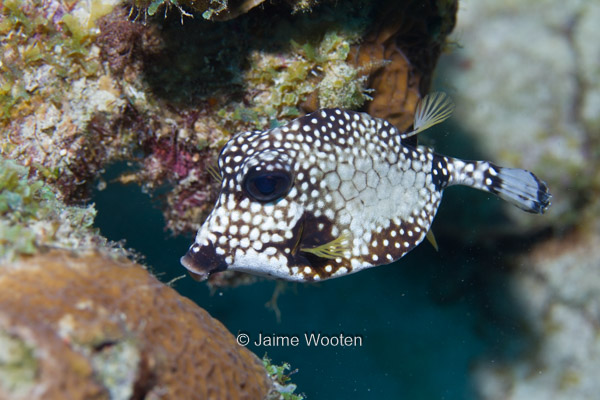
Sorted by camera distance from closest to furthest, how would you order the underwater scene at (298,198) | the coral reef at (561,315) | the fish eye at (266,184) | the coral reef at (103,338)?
the coral reef at (103,338)
the underwater scene at (298,198)
the fish eye at (266,184)
the coral reef at (561,315)

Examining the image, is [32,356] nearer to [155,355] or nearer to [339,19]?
[155,355]

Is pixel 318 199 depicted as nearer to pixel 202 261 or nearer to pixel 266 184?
pixel 266 184

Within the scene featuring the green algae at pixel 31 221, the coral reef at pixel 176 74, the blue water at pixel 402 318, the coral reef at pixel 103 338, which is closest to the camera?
the coral reef at pixel 103 338

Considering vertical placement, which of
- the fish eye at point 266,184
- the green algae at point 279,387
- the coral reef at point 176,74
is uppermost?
the coral reef at point 176,74

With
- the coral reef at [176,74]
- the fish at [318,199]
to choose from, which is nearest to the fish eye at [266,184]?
the fish at [318,199]

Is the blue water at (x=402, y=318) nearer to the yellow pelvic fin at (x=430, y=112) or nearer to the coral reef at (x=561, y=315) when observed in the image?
the coral reef at (x=561, y=315)

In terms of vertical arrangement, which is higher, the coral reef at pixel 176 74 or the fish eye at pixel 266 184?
the coral reef at pixel 176 74

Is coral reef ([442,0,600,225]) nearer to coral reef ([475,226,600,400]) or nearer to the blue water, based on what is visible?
coral reef ([475,226,600,400])

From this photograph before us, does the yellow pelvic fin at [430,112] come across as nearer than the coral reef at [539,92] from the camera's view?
Yes
